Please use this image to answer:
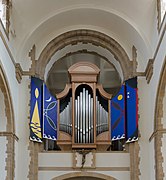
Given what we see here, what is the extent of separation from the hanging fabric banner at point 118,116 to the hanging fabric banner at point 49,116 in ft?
5.67

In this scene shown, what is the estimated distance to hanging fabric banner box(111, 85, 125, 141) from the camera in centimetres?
1612

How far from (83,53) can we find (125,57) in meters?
1.93

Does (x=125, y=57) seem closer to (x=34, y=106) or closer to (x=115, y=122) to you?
(x=115, y=122)

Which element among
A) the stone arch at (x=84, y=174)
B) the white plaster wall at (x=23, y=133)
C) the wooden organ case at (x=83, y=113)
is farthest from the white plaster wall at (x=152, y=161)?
the white plaster wall at (x=23, y=133)

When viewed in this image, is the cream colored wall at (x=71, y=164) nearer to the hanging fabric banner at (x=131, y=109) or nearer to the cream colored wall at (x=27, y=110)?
the cream colored wall at (x=27, y=110)

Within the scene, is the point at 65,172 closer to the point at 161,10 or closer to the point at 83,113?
the point at 83,113

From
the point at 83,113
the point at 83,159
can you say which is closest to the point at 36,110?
the point at 83,113

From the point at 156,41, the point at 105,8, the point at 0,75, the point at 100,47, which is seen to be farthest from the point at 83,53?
the point at 0,75

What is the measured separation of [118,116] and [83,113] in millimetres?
1051

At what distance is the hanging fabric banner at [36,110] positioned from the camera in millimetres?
15785

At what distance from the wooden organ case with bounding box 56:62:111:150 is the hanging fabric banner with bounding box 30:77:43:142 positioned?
1.89ft

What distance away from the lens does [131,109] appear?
1617cm

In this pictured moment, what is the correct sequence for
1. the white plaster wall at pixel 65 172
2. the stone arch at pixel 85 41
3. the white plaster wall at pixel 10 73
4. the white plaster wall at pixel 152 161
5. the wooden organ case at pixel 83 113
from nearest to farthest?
the white plaster wall at pixel 10 73 < the white plaster wall at pixel 152 161 < the white plaster wall at pixel 65 172 < the wooden organ case at pixel 83 113 < the stone arch at pixel 85 41

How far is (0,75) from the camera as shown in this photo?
13562 mm
